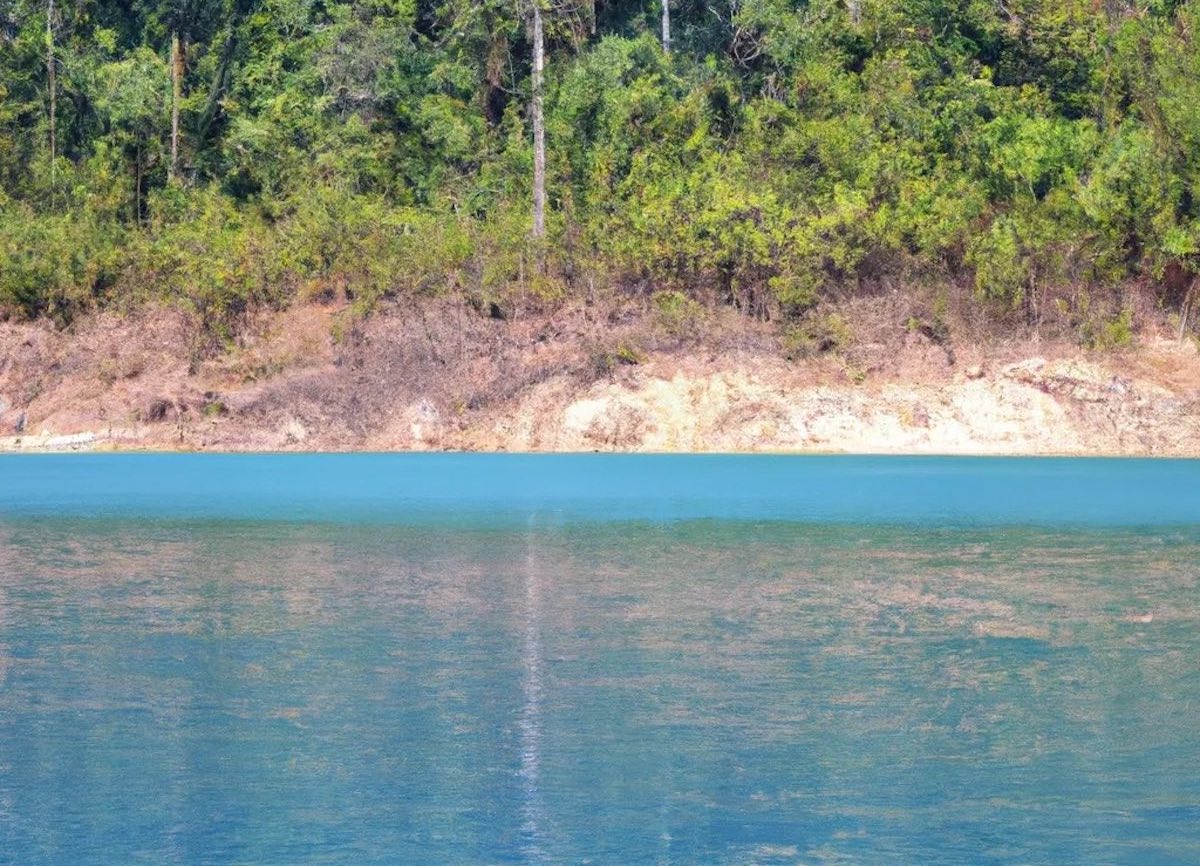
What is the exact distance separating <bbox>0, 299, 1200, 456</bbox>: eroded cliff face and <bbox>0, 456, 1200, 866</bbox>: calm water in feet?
64.3

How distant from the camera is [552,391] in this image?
1743 inches

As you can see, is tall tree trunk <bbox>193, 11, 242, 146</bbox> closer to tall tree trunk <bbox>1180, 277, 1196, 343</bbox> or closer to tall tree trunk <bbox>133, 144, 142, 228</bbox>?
tall tree trunk <bbox>133, 144, 142, 228</bbox>

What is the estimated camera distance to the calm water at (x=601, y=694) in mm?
7566

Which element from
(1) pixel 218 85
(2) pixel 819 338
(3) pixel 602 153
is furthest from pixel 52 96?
(2) pixel 819 338

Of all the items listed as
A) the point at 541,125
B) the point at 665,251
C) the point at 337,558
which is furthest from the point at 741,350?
the point at 337,558

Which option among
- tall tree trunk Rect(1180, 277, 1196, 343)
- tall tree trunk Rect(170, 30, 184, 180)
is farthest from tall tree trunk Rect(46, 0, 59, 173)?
tall tree trunk Rect(1180, 277, 1196, 343)

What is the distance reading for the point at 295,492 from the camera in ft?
97.9

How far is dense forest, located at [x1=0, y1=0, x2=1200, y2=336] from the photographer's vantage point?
4506 centimetres

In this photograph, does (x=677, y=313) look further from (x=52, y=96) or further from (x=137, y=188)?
(x=52, y=96)

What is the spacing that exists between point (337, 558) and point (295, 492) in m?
11.4

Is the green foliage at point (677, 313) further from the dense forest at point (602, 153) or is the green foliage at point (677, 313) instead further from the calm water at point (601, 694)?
the calm water at point (601, 694)

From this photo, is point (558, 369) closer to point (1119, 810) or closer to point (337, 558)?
point (337, 558)

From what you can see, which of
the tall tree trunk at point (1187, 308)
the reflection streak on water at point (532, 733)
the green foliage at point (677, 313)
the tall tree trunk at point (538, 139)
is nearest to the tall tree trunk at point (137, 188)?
the tall tree trunk at point (538, 139)

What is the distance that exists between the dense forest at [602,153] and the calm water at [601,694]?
23.5m
